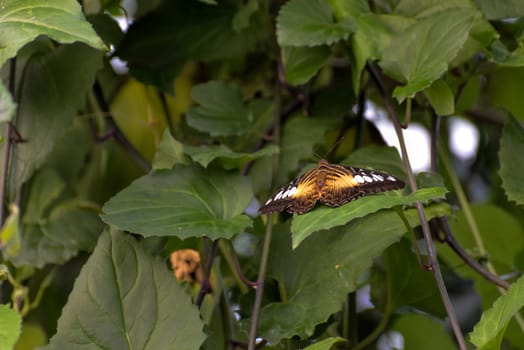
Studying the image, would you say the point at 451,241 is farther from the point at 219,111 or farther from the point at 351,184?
the point at 219,111

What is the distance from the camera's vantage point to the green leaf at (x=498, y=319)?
1.89 ft

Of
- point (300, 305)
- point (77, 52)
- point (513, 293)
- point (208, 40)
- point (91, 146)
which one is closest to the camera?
point (513, 293)

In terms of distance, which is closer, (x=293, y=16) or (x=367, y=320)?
(x=293, y=16)

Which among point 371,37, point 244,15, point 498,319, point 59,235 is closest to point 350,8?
point 371,37

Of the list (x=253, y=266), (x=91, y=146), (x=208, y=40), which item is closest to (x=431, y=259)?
(x=253, y=266)

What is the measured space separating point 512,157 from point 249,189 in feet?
0.84

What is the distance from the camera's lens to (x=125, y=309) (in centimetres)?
68

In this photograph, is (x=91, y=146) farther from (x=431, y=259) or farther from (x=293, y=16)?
(x=431, y=259)

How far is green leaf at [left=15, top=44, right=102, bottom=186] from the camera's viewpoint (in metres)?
0.82

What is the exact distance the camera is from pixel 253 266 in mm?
802

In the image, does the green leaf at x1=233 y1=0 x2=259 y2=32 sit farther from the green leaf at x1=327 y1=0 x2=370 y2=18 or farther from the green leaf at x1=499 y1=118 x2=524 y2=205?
the green leaf at x1=499 y1=118 x2=524 y2=205

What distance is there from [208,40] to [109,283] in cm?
39

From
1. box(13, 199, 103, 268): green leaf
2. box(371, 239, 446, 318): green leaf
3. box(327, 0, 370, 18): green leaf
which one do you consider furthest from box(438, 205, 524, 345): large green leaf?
box(13, 199, 103, 268): green leaf

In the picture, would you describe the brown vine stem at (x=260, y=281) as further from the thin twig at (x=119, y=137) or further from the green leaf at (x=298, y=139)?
the thin twig at (x=119, y=137)
